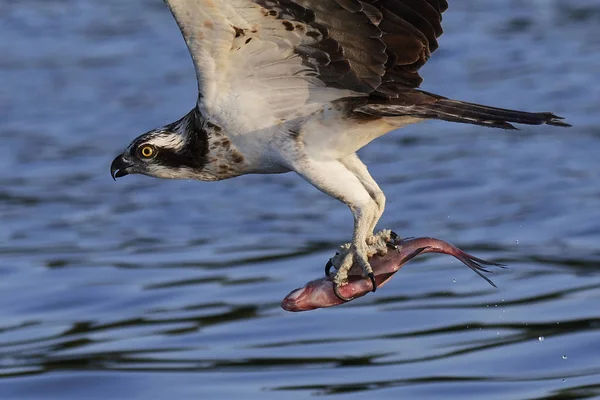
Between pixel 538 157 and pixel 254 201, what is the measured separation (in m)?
3.10

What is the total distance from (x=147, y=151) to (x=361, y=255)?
1.52 m

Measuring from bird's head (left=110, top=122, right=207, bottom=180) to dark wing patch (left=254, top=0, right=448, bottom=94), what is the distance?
2.92 feet

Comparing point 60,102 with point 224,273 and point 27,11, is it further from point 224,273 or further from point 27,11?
point 224,273

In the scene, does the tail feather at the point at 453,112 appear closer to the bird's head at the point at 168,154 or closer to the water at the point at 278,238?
the bird's head at the point at 168,154

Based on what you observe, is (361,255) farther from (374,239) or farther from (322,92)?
(322,92)

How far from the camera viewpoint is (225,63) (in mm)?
7555

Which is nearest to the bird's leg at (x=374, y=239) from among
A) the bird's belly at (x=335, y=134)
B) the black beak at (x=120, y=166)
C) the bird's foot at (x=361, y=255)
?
the bird's foot at (x=361, y=255)

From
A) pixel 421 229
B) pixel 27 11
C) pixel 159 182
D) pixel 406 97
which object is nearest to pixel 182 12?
pixel 406 97

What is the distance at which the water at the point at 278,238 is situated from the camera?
971 centimetres

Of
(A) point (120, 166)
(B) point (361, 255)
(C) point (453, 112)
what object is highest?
(C) point (453, 112)

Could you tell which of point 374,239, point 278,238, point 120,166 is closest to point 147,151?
point 120,166

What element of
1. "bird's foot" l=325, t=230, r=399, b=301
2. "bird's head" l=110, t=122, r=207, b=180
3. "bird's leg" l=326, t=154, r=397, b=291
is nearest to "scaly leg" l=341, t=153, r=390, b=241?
"bird's leg" l=326, t=154, r=397, b=291

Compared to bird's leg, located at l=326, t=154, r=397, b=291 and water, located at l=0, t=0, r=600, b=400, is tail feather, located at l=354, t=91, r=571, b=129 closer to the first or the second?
bird's leg, located at l=326, t=154, r=397, b=291

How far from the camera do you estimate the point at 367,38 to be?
7484mm
